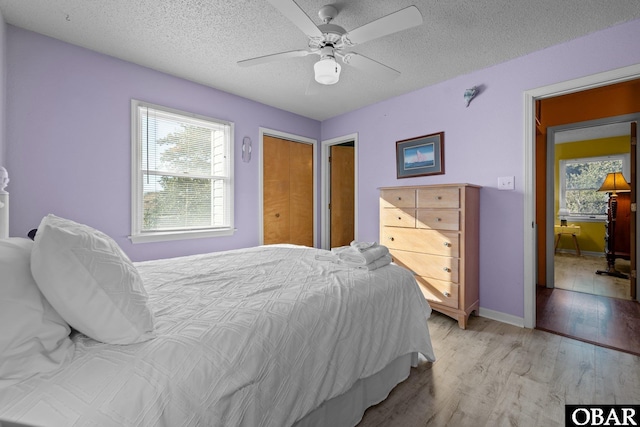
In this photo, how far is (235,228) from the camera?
349cm

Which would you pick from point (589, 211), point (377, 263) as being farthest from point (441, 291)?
point (589, 211)

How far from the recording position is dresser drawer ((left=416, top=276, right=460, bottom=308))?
2.62 metres

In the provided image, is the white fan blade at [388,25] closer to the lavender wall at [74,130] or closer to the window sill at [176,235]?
the lavender wall at [74,130]

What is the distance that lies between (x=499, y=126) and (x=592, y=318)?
82.0 inches

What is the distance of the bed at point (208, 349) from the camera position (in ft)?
2.38

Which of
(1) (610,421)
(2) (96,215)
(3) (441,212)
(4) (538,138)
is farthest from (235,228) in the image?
(4) (538,138)

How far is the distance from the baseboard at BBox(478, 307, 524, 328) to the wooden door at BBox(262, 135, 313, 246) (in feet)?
Result: 8.23

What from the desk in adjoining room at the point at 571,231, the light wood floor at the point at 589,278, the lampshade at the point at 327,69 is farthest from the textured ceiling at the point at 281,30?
the desk in adjoining room at the point at 571,231

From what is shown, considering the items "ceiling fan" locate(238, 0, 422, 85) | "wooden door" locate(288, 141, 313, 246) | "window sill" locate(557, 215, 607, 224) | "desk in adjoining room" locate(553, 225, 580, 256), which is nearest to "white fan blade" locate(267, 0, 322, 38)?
"ceiling fan" locate(238, 0, 422, 85)

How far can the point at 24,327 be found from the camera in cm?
75

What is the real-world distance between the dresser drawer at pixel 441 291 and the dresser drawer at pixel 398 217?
1.87ft

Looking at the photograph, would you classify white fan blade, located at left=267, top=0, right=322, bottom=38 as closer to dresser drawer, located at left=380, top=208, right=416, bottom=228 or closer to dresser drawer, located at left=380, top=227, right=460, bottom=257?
dresser drawer, located at left=380, top=208, right=416, bottom=228

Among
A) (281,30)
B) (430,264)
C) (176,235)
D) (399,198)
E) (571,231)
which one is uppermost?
(281,30)

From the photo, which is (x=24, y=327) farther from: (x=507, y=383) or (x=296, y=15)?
(x=507, y=383)
